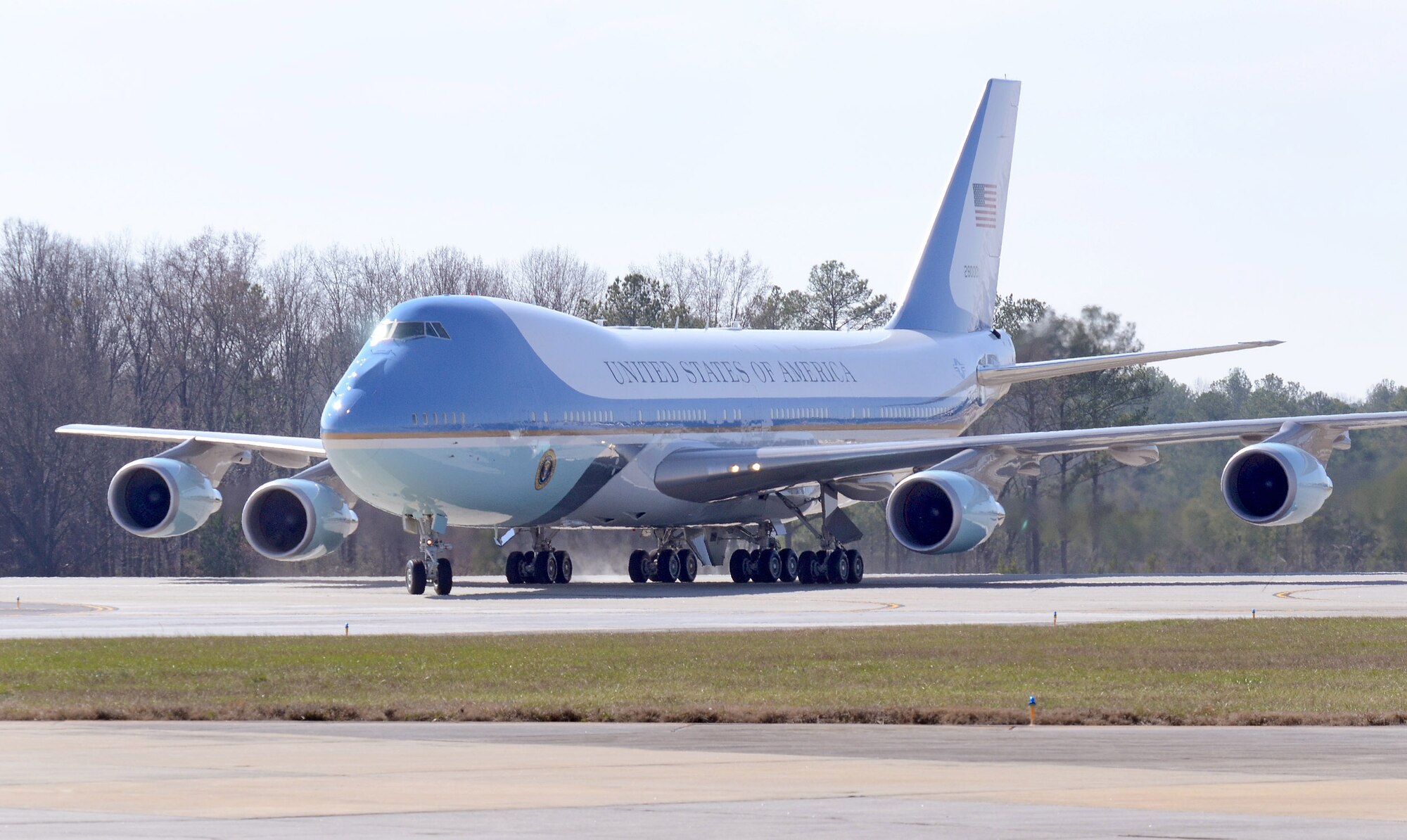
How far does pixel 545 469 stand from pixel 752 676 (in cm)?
1960

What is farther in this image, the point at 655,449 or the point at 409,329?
the point at 655,449

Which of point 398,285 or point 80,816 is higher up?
point 398,285

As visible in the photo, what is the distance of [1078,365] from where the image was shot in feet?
153

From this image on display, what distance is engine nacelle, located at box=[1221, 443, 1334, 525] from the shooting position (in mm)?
39312

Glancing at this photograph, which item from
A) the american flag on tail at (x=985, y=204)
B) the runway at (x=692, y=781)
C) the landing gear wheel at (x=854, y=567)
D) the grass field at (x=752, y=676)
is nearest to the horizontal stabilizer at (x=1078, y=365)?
the american flag on tail at (x=985, y=204)

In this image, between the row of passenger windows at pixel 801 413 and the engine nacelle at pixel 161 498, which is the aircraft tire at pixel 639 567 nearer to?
the row of passenger windows at pixel 801 413

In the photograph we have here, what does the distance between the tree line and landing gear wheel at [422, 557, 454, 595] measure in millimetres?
10313

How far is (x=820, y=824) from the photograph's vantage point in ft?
34.2

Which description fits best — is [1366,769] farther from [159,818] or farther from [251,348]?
[251,348]

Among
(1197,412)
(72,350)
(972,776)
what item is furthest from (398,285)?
(972,776)

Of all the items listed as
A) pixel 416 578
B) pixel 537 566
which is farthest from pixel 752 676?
pixel 537 566

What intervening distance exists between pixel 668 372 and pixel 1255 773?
30.8m

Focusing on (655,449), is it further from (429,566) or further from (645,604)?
(645,604)

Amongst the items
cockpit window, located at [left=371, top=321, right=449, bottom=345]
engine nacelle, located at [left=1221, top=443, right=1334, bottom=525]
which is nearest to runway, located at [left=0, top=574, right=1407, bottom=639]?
engine nacelle, located at [left=1221, top=443, right=1334, bottom=525]
